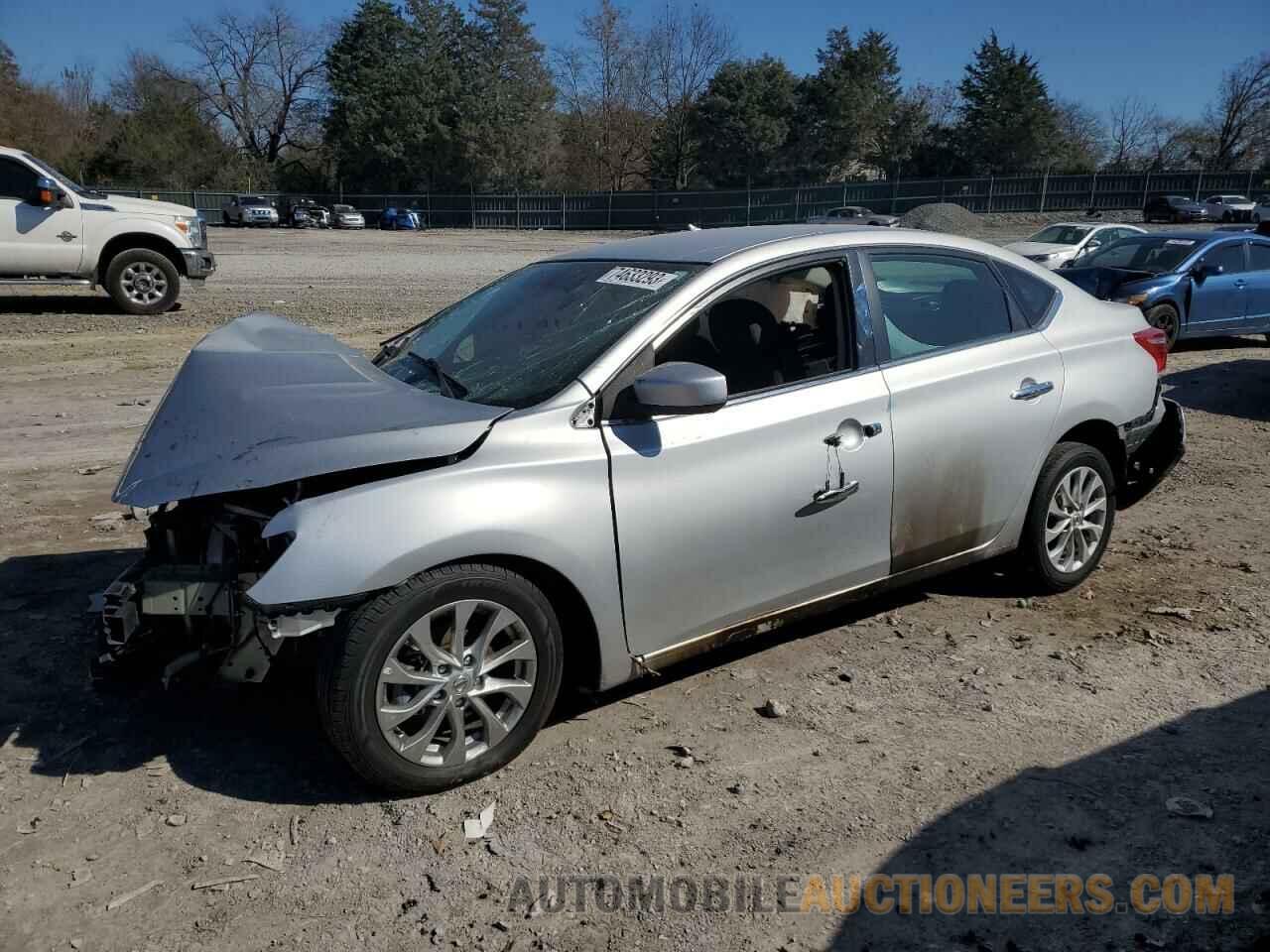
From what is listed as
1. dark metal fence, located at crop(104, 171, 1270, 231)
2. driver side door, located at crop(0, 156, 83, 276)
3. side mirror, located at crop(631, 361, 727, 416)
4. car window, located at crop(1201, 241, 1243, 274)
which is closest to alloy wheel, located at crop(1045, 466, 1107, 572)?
side mirror, located at crop(631, 361, 727, 416)

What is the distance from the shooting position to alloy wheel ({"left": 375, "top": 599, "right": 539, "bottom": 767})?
124 inches

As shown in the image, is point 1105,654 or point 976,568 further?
point 976,568

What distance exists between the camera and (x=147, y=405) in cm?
895

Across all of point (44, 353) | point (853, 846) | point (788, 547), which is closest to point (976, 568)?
point (788, 547)

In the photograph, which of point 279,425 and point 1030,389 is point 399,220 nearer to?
point 1030,389

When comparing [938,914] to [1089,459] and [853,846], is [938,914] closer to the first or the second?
[853,846]

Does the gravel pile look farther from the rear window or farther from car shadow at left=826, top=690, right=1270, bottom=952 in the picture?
car shadow at left=826, top=690, right=1270, bottom=952

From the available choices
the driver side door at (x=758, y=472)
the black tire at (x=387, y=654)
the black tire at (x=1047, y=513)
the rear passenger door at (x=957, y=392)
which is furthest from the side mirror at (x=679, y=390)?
the black tire at (x=1047, y=513)

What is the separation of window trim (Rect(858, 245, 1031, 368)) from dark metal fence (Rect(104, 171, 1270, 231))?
4785 centimetres

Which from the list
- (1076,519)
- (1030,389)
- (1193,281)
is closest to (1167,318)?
(1193,281)

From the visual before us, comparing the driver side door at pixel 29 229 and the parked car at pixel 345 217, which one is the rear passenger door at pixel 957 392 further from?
the parked car at pixel 345 217

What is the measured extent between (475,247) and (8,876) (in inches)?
1499

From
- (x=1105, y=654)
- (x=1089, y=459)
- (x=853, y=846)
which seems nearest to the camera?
(x=853, y=846)

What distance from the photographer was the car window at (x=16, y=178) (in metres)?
13.2
